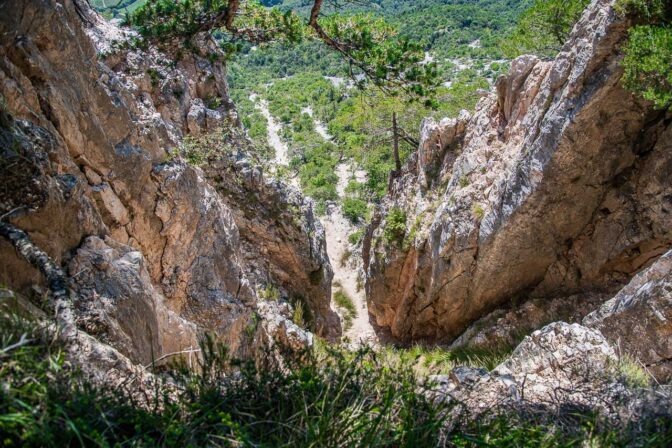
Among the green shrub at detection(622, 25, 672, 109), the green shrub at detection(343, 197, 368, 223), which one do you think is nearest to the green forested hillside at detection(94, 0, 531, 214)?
the green shrub at detection(343, 197, 368, 223)

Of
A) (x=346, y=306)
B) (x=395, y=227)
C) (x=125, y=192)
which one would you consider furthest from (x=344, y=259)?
(x=125, y=192)

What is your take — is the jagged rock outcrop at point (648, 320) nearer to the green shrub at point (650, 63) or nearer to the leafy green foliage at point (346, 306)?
the green shrub at point (650, 63)

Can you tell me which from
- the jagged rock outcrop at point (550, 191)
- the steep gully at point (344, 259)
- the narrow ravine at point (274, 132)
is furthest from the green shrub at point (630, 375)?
the narrow ravine at point (274, 132)

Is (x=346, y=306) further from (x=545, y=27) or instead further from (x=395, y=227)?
(x=545, y=27)

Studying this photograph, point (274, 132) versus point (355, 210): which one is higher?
point (355, 210)

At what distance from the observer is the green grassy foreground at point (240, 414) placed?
167 cm

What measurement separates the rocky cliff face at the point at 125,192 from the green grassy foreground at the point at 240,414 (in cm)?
39

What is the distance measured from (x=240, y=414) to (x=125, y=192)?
5.26m

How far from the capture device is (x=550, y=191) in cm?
766

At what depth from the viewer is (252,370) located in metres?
2.35

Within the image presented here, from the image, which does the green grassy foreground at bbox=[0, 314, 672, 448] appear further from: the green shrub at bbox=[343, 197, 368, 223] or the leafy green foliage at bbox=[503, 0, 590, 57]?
the green shrub at bbox=[343, 197, 368, 223]

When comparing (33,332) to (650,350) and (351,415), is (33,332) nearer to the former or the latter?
(351,415)

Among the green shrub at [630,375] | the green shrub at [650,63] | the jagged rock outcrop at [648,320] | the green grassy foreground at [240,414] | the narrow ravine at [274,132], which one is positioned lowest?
the narrow ravine at [274,132]

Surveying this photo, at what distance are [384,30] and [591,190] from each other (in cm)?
472
